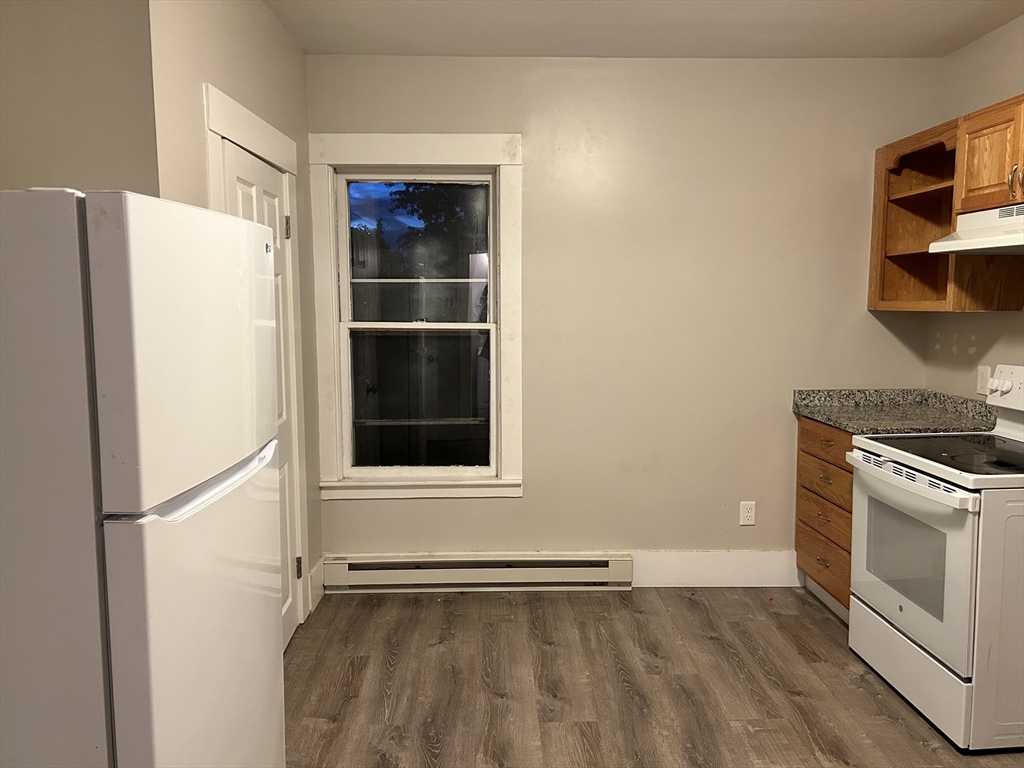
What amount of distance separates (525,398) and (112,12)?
2.35 metres

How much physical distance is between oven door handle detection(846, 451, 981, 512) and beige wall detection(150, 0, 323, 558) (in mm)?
2356

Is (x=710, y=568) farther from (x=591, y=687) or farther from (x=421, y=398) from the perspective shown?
(x=421, y=398)

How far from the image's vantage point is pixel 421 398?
384cm

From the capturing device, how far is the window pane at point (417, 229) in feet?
12.2

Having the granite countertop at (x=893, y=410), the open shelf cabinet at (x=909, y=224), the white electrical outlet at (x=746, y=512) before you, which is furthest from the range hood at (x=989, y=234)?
the white electrical outlet at (x=746, y=512)

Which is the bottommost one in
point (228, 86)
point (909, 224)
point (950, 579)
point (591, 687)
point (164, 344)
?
point (591, 687)

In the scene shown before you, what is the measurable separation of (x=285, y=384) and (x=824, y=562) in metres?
2.50

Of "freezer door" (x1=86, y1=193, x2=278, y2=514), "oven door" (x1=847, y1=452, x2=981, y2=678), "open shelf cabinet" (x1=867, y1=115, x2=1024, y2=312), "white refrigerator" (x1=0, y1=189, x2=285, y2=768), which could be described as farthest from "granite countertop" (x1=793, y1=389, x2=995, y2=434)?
"white refrigerator" (x1=0, y1=189, x2=285, y2=768)

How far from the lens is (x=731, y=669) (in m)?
2.95

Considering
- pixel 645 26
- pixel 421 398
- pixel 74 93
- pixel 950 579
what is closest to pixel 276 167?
pixel 74 93

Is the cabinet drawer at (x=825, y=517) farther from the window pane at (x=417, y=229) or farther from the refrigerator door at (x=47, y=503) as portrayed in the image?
the refrigerator door at (x=47, y=503)

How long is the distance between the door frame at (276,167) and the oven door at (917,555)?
2.31 meters

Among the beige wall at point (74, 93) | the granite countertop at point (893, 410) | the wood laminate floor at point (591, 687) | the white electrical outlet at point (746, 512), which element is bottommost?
the wood laminate floor at point (591, 687)

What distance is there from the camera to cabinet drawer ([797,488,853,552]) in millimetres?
3203
